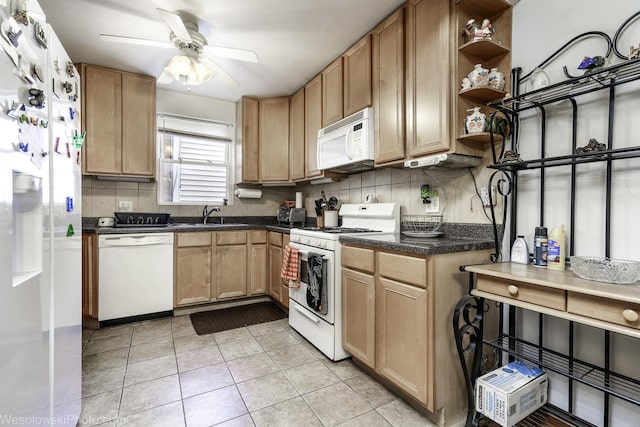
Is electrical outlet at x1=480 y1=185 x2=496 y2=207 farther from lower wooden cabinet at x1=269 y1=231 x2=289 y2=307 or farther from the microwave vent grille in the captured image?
lower wooden cabinet at x1=269 y1=231 x2=289 y2=307

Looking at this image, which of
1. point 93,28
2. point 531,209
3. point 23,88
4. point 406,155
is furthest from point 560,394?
point 93,28

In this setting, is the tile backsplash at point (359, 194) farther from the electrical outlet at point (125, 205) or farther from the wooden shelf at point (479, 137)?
the wooden shelf at point (479, 137)

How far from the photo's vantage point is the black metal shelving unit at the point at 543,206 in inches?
49.9

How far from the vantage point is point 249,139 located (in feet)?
11.8

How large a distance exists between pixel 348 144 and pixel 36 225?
1.95 meters

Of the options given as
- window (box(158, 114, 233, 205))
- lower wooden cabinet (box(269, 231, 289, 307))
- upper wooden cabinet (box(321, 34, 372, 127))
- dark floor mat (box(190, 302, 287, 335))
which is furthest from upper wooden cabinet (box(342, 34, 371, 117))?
dark floor mat (box(190, 302, 287, 335))

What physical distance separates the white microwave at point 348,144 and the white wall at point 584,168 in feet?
3.21

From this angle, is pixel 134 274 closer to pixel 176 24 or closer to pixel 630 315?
pixel 176 24

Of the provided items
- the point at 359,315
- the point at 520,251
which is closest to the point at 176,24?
the point at 359,315

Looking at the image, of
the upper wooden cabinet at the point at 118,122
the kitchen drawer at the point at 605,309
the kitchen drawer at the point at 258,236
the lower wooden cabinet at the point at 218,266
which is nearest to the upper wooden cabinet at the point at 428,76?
the kitchen drawer at the point at 605,309

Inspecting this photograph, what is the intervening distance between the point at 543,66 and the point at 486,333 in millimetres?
1483

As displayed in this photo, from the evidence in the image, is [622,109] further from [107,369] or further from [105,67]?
[105,67]

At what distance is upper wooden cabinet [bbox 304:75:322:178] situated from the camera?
2982mm

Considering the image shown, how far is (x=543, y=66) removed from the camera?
1.59 m
